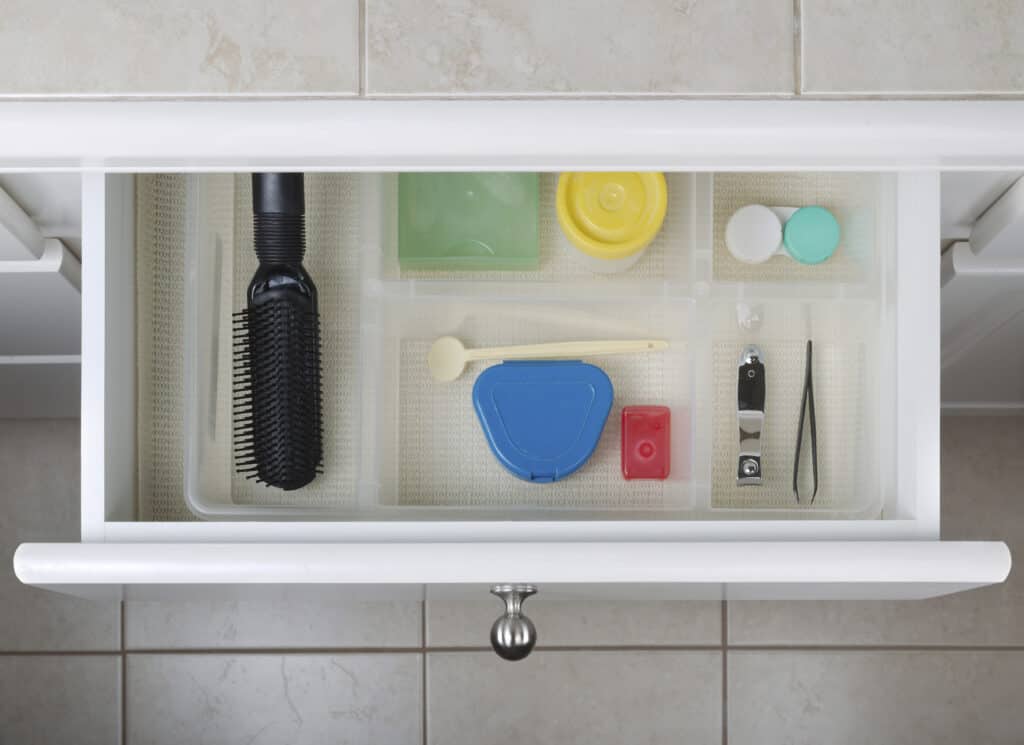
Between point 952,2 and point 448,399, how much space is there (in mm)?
432

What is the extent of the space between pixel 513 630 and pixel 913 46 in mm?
485

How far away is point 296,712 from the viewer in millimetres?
1205

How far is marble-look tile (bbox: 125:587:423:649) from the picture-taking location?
1.21 meters

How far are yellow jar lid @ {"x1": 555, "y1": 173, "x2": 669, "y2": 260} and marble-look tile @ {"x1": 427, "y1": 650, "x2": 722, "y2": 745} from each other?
645 mm

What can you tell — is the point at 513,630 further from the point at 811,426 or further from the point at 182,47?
the point at 182,47

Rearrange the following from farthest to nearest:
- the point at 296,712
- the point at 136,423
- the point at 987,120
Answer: the point at 296,712 < the point at 136,423 < the point at 987,120

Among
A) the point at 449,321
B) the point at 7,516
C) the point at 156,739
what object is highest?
the point at 449,321

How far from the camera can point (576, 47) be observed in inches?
24.6

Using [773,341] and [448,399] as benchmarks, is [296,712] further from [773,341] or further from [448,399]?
[773,341]

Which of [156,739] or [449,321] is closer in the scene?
[449,321]

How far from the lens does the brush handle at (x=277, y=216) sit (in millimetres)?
710

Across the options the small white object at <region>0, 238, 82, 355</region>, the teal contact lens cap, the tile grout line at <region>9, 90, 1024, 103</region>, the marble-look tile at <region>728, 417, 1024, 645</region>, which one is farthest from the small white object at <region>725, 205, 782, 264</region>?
the marble-look tile at <region>728, 417, 1024, 645</region>

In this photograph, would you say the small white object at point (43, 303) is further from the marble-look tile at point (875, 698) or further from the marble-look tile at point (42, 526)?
the marble-look tile at point (875, 698)

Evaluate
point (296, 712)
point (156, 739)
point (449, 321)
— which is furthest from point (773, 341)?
point (156, 739)
